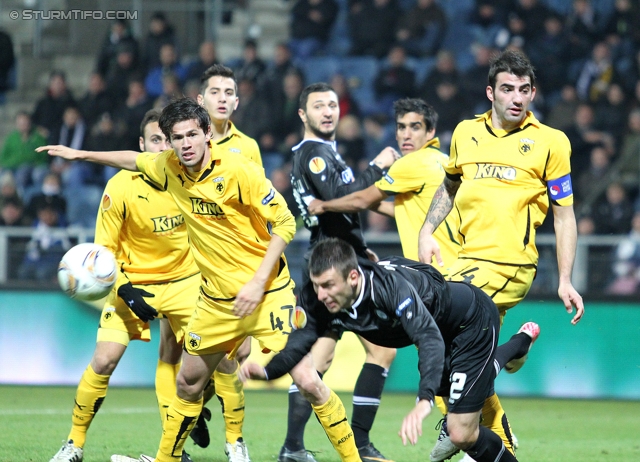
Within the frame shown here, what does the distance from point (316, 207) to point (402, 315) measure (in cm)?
251

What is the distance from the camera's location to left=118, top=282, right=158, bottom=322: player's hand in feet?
20.5

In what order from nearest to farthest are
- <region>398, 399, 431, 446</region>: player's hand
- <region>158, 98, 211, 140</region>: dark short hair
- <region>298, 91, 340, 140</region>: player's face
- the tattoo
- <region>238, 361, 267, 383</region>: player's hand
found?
<region>398, 399, 431, 446</region>: player's hand
<region>238, 361, 267, 383</region>: player's hand
<region>158, 98, 211, 140</region>: dark short hair
the tattoo
<region>298, 91, 340, 140</region>: player's face

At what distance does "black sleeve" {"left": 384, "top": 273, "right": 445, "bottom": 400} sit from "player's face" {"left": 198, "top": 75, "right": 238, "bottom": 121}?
2.87 metres

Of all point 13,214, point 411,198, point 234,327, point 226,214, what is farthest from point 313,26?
point 234,327

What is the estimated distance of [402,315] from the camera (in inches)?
179

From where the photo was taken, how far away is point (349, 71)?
16156mm

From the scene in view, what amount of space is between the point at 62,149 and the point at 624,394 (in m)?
7.30

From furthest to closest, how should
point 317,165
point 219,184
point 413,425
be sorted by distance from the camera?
point 317,165 → point 219,184 → point 413,425

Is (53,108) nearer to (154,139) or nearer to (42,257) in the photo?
(42,257)

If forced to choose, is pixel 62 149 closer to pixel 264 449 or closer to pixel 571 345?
pixel 264 449

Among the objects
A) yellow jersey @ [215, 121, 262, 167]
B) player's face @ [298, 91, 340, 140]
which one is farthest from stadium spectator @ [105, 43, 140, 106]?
player's face @ [298, 91, 340, 140]

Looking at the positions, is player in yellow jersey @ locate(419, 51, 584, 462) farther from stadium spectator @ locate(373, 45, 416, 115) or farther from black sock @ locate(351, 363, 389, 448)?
stadium spectator @ locate(373, 45, 416, 115)

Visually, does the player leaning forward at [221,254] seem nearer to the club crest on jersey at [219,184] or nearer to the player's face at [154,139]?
the club crest on jersey at [219,184]

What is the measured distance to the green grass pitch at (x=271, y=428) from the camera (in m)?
6.90
